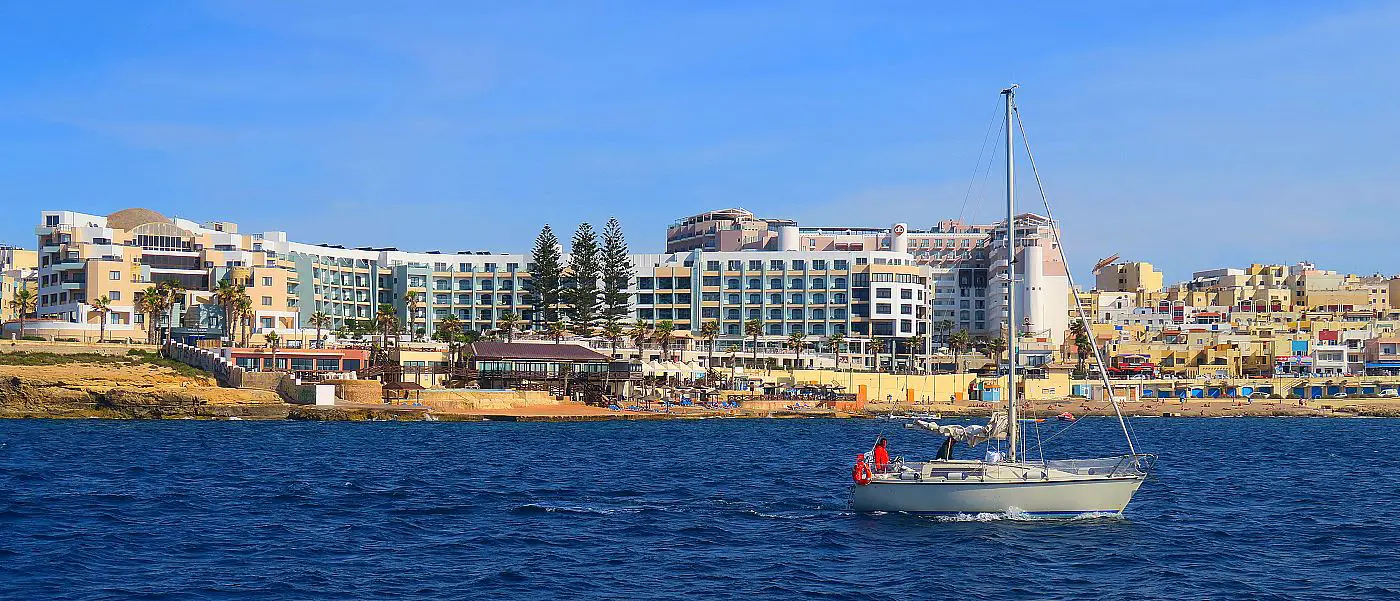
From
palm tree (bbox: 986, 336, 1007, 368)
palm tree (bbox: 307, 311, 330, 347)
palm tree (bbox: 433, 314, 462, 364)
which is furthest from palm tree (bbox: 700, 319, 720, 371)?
palm tree (bbox: 307, 311, 330, 347)

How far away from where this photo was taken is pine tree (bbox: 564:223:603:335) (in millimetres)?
159750

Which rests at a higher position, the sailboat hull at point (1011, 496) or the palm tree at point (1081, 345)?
the palm tree at point (1081, 345)

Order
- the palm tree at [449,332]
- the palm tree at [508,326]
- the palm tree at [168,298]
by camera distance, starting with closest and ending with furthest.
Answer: the palm tree at [168,298], the palm tree at [449,332], the palm tree at [508,326]

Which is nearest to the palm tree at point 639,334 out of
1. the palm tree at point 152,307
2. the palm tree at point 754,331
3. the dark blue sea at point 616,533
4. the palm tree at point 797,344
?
the palm tree at point 754,331

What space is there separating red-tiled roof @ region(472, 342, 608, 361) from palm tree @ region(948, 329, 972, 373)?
51298mm

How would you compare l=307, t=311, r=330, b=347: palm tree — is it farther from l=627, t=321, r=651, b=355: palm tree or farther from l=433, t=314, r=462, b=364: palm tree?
l=627, t=321, r=651, b=355: palm tree

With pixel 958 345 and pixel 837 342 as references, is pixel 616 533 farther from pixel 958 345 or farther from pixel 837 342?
pixel 958 345

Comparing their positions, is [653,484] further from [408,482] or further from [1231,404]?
[1231,404]

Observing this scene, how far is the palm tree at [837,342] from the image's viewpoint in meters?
158

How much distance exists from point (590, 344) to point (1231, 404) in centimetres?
6738

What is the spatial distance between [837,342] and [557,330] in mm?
32472

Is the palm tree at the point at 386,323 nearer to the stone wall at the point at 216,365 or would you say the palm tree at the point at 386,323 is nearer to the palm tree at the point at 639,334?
the palm tree at the point at 639,334

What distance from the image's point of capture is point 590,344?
495ft

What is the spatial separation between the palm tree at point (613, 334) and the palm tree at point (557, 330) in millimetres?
4510
